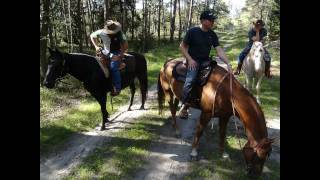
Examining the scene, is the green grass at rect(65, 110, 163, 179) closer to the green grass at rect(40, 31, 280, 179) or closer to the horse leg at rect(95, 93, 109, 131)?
the green grass at rect(40, 31, 280, 179)

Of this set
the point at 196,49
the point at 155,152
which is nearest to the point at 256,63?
the point at 196,49

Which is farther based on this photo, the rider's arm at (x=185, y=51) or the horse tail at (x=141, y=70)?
the horse tail at (x=141, y=70)

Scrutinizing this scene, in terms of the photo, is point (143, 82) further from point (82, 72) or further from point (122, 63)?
point (82, 72)

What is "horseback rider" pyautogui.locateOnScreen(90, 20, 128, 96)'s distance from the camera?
32.4ft

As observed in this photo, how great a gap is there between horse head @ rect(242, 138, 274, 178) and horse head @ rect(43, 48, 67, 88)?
15.2 feet

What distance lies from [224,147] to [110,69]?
3636 millimetres

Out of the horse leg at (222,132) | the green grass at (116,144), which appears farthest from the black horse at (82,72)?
the horse leg at (222,132)

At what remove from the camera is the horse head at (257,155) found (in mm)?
6398

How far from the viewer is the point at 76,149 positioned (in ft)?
28.5

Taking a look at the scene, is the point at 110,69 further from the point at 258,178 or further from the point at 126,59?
the point at 258,178

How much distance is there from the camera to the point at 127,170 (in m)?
7.51

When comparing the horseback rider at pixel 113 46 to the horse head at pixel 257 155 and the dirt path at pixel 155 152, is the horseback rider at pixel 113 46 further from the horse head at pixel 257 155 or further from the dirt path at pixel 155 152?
the horse head at pixel 257 155

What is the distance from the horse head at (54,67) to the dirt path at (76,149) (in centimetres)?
154
